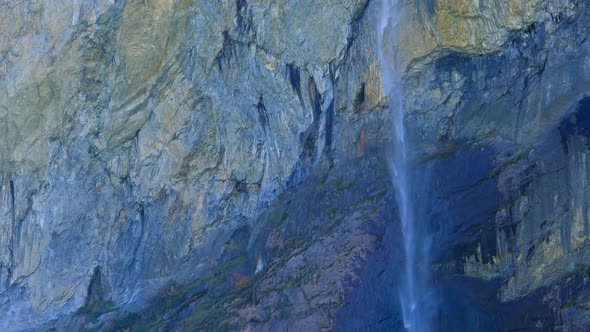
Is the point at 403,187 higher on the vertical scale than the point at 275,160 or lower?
lower

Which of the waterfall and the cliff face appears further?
the waterfall

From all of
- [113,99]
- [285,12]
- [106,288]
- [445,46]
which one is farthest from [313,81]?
Answer: [106,288]

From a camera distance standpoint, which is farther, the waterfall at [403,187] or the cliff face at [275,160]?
the waterfall at [403,187]

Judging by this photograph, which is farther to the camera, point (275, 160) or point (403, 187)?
point (275, 160)

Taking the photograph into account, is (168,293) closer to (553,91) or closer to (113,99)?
(113,99)
